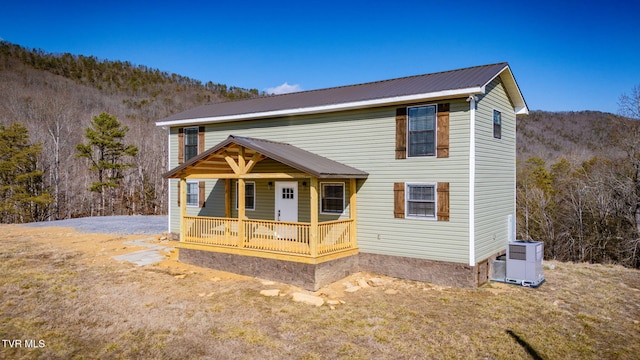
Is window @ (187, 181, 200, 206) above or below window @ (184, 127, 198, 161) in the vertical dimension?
below

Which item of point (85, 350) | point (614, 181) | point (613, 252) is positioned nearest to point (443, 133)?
point (85, 350)

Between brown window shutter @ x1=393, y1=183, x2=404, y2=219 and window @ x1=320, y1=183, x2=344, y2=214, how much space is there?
1837mm

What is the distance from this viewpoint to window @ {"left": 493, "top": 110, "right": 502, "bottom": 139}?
12273mm

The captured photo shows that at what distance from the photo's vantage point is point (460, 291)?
1039cm

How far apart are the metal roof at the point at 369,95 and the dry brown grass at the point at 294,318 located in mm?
5173

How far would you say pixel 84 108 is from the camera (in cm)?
5459

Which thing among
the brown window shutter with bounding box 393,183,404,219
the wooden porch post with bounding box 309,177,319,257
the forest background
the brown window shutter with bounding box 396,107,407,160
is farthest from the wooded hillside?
the brown window shutter with bounding box 396,107,407,160

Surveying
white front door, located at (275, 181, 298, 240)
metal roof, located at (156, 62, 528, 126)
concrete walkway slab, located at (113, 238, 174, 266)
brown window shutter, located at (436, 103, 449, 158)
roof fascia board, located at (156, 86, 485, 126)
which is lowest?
concrete walkway slab, located at (113, 238, 174, 266)

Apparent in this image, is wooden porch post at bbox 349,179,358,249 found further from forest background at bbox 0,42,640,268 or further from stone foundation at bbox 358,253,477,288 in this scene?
forest background at bbox 0,42,640,268

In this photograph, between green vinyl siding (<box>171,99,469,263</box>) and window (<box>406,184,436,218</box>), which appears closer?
green vinyl siding (<box>171,99,469,263</box>)

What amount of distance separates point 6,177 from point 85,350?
94.6 feet

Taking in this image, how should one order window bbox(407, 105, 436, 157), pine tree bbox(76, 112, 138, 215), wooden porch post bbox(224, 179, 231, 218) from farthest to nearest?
pine tree bbox(76, 112, 138, 215)
wooden porch post bbox(224, 179, 231, 218)
window bbox(407, 105, 436, 157)

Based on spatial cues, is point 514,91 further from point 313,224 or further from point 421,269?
point 313,224

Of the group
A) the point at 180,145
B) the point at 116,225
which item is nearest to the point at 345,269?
the point at 180,145
